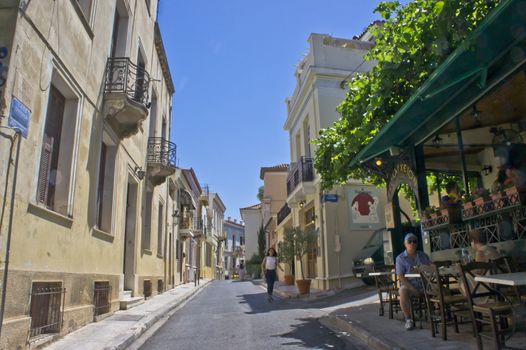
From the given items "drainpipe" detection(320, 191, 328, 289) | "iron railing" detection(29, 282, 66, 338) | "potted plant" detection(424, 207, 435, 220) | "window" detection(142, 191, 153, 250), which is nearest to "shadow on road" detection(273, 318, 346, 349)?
"potted plant" detection(424, 207, 435, 220)

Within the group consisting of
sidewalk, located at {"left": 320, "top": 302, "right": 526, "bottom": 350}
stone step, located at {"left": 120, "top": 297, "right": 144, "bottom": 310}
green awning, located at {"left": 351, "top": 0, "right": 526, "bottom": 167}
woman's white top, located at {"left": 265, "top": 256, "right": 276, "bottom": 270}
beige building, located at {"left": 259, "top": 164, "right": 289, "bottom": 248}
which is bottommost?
sidewalk, located at {"left": 320, "top": 302, "right": 526, "bottom": 350}

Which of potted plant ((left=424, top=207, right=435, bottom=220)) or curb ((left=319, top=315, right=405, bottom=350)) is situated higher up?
potted plant ((left=424, top=207, right=435, bottom=220))

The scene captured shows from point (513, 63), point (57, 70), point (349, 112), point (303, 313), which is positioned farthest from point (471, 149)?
point (57, 70)

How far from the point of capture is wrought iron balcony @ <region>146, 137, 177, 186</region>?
15.4m

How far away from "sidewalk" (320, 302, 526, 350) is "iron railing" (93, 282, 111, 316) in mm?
4607

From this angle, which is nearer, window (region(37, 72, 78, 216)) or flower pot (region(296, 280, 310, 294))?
window (region(37, 72, 78, 216))

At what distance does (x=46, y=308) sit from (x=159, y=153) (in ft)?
31.5

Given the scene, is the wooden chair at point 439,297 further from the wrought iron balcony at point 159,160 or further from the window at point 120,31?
the wrought iron balcony at point 159,160

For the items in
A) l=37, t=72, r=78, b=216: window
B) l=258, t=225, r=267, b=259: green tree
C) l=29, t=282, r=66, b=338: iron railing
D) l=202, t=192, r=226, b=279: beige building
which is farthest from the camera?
l=202, t=192, r=226, b=279: beige building

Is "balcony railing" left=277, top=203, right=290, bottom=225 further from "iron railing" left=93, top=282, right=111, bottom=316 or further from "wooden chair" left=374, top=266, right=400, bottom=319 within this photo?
"wooden chair" left=374, top=266, right=400, bottom=319

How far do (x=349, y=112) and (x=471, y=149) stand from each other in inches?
115

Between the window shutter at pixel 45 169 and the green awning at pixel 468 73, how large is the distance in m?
5.70

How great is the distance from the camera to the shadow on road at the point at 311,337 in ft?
20.9

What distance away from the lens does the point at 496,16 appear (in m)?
4.63
